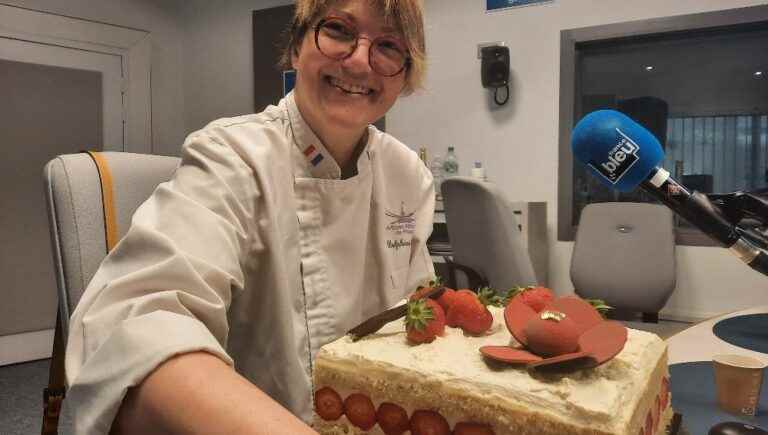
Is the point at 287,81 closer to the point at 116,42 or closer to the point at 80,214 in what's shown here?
the point at 116,42

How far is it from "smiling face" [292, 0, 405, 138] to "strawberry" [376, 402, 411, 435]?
536 millimetres

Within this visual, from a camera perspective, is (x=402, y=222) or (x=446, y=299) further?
(x=402, y=222)

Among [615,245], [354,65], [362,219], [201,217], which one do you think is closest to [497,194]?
[615,245]

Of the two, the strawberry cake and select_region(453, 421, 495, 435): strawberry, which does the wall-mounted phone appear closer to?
the strawberry cake

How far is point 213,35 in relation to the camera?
182 inches

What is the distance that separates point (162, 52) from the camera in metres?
4.55

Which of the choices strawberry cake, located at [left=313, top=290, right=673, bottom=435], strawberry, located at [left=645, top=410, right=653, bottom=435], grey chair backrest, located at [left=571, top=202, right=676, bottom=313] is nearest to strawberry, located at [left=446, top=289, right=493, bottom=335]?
strawberry cake, located at [left=313, top=290, right=673, bottom=435]

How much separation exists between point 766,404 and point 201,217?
3.21 ft

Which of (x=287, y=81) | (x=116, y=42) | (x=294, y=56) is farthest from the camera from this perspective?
(x=287, y=81)

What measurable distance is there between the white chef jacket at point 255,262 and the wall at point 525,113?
2132 millimetres

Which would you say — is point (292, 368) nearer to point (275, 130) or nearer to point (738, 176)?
point (275, 130)

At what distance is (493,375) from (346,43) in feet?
2.07

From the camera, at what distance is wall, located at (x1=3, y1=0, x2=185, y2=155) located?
4.19 metres

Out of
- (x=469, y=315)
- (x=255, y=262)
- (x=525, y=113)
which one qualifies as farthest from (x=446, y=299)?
(x=525, y=113)
